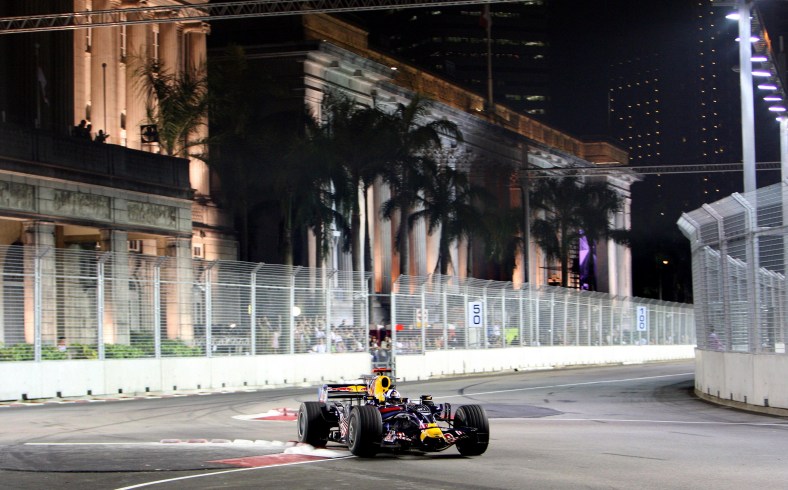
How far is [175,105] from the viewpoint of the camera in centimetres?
5591

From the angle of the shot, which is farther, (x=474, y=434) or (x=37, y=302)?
(x=37, y=302)

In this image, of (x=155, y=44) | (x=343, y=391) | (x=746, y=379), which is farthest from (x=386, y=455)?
(x=155, y=44)

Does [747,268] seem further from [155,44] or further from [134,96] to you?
[155,44]

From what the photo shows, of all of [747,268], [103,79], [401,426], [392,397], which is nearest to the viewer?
[401,426]

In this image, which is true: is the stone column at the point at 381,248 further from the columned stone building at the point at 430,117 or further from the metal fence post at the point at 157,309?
the metal fence post at the point at 157,309

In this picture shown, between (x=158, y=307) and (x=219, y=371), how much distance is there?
2.94 meters

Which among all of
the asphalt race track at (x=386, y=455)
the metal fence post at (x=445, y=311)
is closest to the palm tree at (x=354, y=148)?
the metal fence post at (x=445, y=311)

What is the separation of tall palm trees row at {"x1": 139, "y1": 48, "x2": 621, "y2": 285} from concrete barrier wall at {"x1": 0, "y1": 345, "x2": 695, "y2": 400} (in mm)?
16457

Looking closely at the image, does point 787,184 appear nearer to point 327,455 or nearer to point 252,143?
point 327,455

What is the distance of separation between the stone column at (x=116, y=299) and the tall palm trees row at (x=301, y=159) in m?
23.7

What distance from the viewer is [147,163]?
5116 cm

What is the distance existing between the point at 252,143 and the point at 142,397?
35.6 m

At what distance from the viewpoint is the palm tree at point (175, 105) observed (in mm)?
55969

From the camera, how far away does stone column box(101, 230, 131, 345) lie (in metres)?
31.8
